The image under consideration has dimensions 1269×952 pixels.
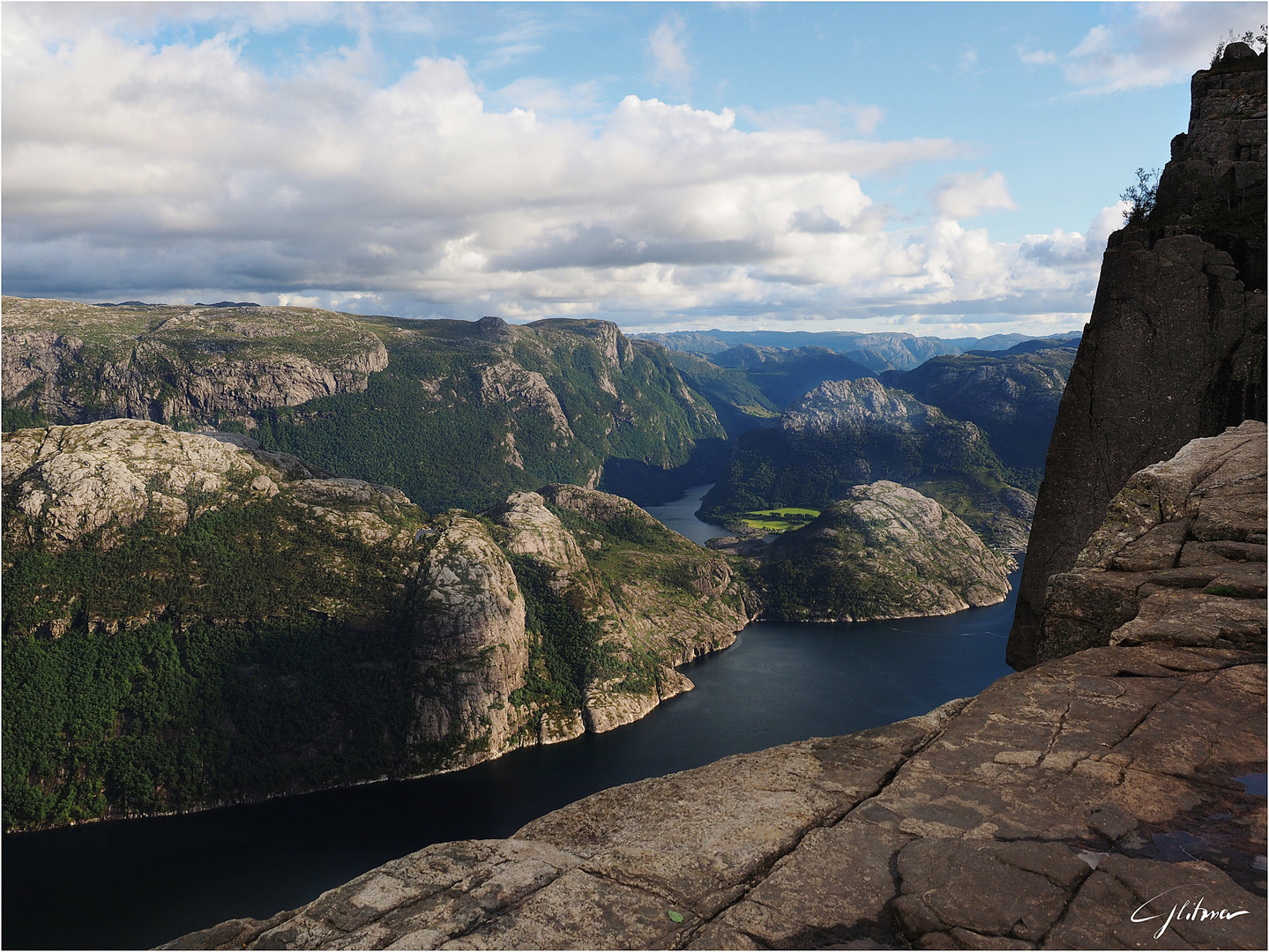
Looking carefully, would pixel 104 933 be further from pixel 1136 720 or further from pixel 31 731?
pixel 1136 720

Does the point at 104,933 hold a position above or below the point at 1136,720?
below

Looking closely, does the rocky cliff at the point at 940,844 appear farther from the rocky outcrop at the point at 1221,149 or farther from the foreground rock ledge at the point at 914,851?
the rocky outcrop at the point at 1221,149

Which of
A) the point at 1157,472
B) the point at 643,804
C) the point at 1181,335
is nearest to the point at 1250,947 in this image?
the point at 643,804

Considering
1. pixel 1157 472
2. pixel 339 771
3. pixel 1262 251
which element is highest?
pixel 1262 251

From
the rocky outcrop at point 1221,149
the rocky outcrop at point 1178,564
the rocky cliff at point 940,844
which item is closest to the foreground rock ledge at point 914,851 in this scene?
the rocky cliff at point 940,844

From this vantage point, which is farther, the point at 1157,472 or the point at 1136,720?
the point at 1157,472

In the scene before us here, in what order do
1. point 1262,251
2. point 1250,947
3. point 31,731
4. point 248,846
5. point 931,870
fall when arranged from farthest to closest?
point 31,731 → point 248,846 → point 1262,251 → point 931,870 → point 1250,947
